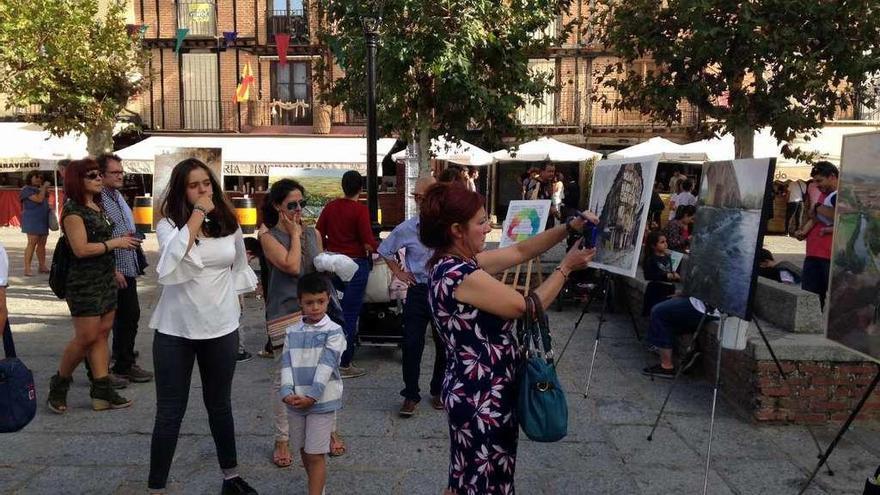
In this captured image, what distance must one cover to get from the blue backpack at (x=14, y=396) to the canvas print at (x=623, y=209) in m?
3.43

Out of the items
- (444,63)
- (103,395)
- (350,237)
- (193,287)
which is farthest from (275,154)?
(193,287)

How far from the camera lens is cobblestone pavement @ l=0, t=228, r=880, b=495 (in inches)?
162

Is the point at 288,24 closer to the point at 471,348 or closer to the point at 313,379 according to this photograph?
the point at 313,379

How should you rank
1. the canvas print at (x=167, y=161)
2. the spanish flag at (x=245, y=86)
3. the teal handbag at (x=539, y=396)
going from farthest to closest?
the spanish flag at (x=245, y=86) < the canvas print at (x=167, y=161) < the teal handbag at (x=539, y=396)

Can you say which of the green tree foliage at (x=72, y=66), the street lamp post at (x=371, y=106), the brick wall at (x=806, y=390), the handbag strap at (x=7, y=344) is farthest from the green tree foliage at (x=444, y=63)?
the green tree foliage at (x=72, y=66)

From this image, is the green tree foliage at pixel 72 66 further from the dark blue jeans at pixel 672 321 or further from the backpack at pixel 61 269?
the dark blue jeans at pixel 672 321

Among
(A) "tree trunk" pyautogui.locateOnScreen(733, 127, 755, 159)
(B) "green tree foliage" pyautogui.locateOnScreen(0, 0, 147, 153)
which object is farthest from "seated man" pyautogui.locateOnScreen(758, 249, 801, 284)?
(B) "green tree foliage" pyautogui.locateOnScreen(0, 0, 147, 153)

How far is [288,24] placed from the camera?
1084 inches

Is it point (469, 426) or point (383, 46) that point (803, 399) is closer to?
point (469, 426)

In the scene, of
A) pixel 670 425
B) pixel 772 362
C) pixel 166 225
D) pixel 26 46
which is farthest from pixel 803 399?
pixel 26 46

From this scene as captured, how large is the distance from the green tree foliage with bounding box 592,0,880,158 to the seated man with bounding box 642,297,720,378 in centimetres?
455

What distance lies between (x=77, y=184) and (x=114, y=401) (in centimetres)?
155

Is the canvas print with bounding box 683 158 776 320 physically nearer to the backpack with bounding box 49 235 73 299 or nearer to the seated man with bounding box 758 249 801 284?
the seated man with bounding box 758 249 801 284

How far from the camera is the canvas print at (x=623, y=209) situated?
15.9ft
